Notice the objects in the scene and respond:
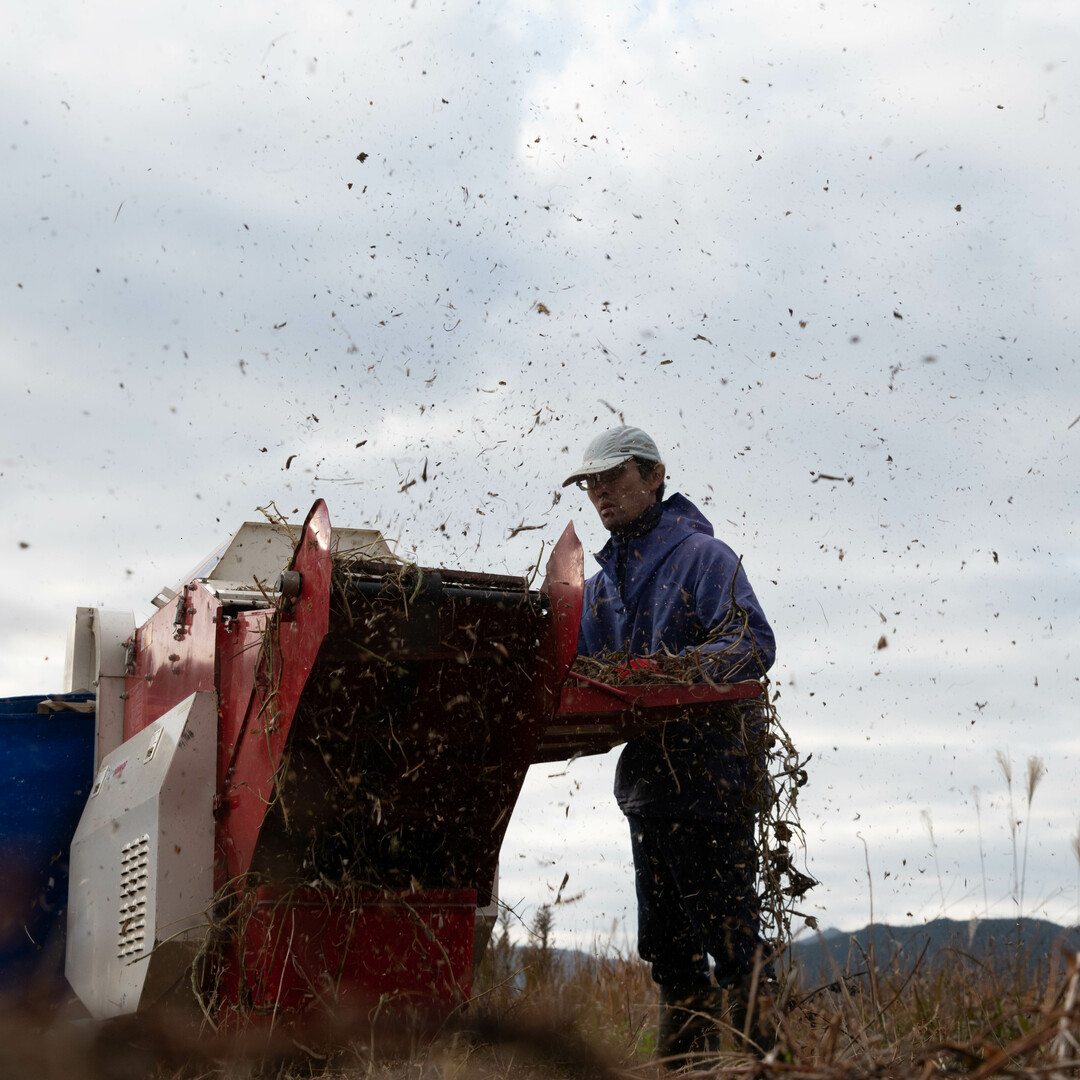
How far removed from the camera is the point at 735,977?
3416 mm

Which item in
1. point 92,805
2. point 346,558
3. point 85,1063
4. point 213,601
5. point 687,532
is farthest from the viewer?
point 687,532

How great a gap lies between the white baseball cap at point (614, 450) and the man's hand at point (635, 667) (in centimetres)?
90

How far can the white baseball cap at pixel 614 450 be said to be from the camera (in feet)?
12.9

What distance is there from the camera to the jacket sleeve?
331 cm

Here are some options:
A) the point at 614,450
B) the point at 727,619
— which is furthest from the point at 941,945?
the point at 614,450

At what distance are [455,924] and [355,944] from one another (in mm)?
290

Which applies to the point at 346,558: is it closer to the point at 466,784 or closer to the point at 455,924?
the point at 466,784

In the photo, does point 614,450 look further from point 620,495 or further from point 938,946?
point 938,946

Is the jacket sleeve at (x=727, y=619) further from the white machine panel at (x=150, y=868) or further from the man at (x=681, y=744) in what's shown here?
the white machine panel at (x=150, y=868)

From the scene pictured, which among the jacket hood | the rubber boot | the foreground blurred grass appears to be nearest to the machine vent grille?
the foreground blurred grass

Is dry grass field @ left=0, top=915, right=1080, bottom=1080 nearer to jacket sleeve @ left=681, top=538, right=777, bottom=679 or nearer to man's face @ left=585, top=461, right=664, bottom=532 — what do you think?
jacket sleeve @ left=681, top=538, right=777, bottom=679

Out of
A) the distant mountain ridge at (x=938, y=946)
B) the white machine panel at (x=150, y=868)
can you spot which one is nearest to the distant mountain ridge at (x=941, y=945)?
the distant mountain ridge at (x=938, y=946)

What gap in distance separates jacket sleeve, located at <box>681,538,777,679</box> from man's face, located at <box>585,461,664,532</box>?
1.05ft

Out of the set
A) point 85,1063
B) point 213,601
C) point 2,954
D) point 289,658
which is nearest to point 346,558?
point 289,658
